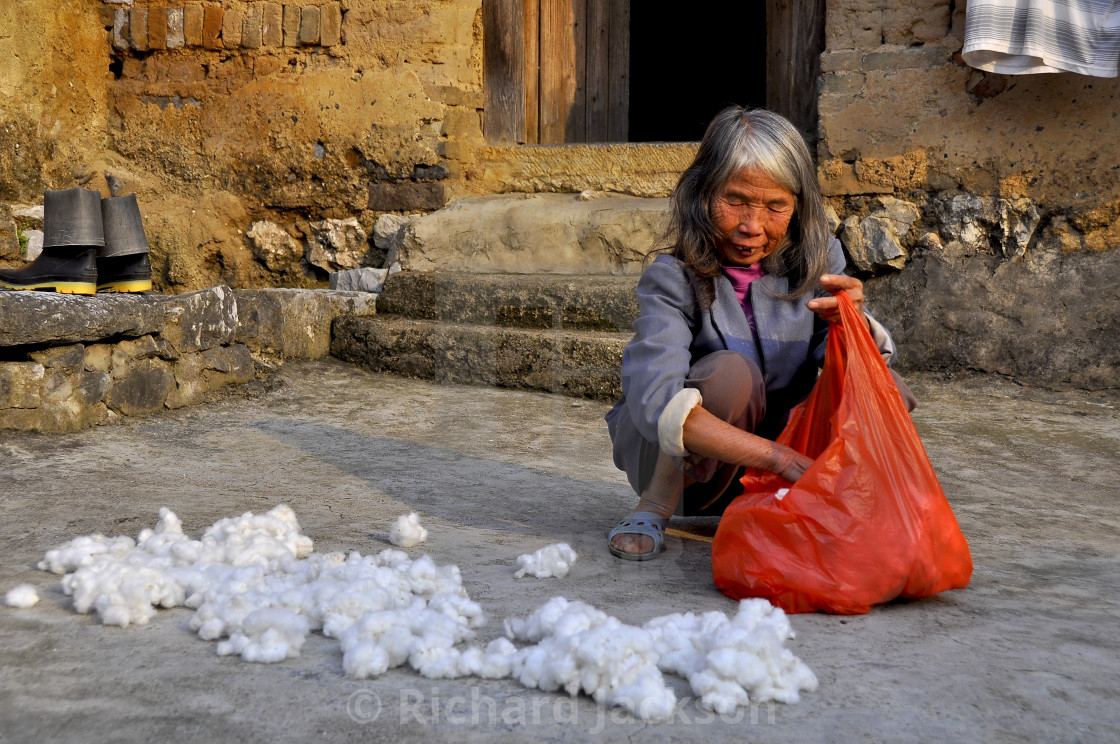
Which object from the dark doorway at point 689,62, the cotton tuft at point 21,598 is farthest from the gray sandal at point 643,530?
the dark doorway at point 689,62

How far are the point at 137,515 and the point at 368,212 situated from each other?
2.93 meters

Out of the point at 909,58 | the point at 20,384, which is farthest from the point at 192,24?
the point at 909,58

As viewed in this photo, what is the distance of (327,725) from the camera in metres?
1.21

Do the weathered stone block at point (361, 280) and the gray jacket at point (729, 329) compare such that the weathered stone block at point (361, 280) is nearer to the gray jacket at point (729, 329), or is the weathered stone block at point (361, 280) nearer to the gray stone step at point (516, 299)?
the gray stone step at point (516, 299)

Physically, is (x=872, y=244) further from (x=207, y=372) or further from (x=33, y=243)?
(x=33, y=243)

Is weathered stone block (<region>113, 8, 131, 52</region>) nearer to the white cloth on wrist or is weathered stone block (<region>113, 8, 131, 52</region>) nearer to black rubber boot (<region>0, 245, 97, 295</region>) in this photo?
black rubber boot (<region>0, 245, 97, 295</region>)

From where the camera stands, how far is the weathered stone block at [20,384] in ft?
9.26

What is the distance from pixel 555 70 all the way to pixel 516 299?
1.89m

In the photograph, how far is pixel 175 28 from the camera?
493 centimetres

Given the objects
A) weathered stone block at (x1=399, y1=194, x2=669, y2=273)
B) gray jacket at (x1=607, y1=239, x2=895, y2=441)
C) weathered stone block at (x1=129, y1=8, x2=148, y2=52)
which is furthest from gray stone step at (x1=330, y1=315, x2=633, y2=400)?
weathered stone block at (x1=129, y1=8, x2=148, y2=52)

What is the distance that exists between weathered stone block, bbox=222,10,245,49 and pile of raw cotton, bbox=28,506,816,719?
3.70 m

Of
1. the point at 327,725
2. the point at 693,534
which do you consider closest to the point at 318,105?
the point at 693,534

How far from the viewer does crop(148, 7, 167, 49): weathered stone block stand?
4949mm

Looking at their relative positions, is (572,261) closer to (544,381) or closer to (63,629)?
(544,381)
